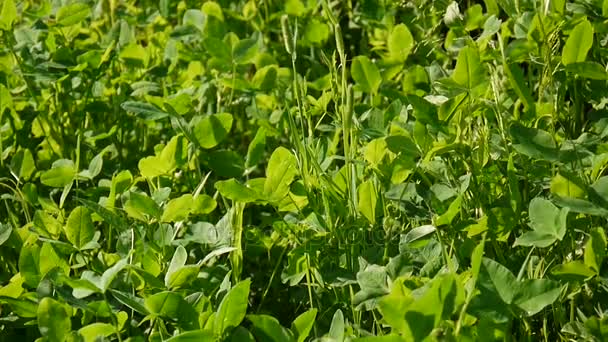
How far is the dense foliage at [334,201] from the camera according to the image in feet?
4.59

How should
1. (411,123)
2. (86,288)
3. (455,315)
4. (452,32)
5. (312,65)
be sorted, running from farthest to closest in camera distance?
1. (312,65)
2. (452,32)
3. (411,123)
4. (86,288)
5. (455,315)

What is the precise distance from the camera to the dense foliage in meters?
1.40

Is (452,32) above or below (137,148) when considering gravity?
above

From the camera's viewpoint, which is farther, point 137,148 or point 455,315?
point 137,148

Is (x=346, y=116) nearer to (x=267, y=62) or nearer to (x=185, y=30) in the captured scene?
(x=267, y=62)

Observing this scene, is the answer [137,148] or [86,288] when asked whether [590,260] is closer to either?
[86,288]

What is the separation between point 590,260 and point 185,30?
1.33m

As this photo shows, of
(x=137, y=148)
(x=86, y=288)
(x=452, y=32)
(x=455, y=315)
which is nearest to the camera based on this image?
(x=455, y=315)

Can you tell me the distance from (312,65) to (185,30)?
0.32 m

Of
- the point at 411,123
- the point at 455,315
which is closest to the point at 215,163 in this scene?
the point at 411,123

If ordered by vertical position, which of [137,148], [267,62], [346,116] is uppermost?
[346,116]

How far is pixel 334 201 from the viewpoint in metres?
1.64

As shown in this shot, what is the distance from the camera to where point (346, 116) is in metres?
1.51

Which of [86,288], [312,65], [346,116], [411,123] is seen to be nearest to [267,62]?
[312,65]
